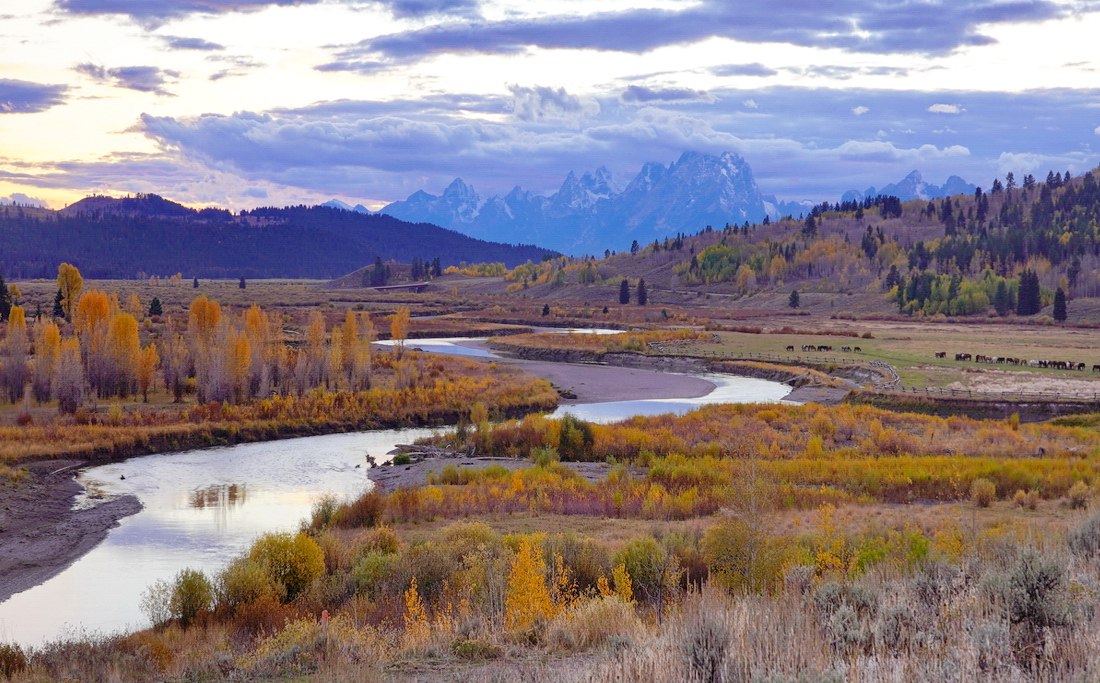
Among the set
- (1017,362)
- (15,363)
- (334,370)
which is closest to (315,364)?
(334,370)

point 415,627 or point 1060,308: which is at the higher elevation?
point 1060,308

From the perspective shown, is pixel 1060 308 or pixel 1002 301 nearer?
pixel 1060 308

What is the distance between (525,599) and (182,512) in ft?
67.6

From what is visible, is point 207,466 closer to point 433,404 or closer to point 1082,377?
point 433,404

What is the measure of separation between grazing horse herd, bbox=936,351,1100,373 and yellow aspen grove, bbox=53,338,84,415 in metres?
56.3

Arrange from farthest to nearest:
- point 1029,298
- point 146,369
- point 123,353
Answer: point 1029,298, point 146,369, point 123,353

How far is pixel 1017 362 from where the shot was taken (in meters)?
65.2

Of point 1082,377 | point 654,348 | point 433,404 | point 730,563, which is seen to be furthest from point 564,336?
point 730,563

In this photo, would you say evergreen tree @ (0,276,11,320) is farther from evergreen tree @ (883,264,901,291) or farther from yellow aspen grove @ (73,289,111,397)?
evergreen tree @ (883,264,901,291)

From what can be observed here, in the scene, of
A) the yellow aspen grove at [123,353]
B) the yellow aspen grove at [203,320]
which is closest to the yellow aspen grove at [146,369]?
the yellow aspen grove at [123,353]

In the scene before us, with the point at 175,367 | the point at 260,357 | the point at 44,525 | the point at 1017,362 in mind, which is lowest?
the point at 44,525

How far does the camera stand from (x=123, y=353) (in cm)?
5431

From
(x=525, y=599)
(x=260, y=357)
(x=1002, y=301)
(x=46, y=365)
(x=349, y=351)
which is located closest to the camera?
(x=525, y=599)

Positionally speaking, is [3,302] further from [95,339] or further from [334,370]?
[334,370]
